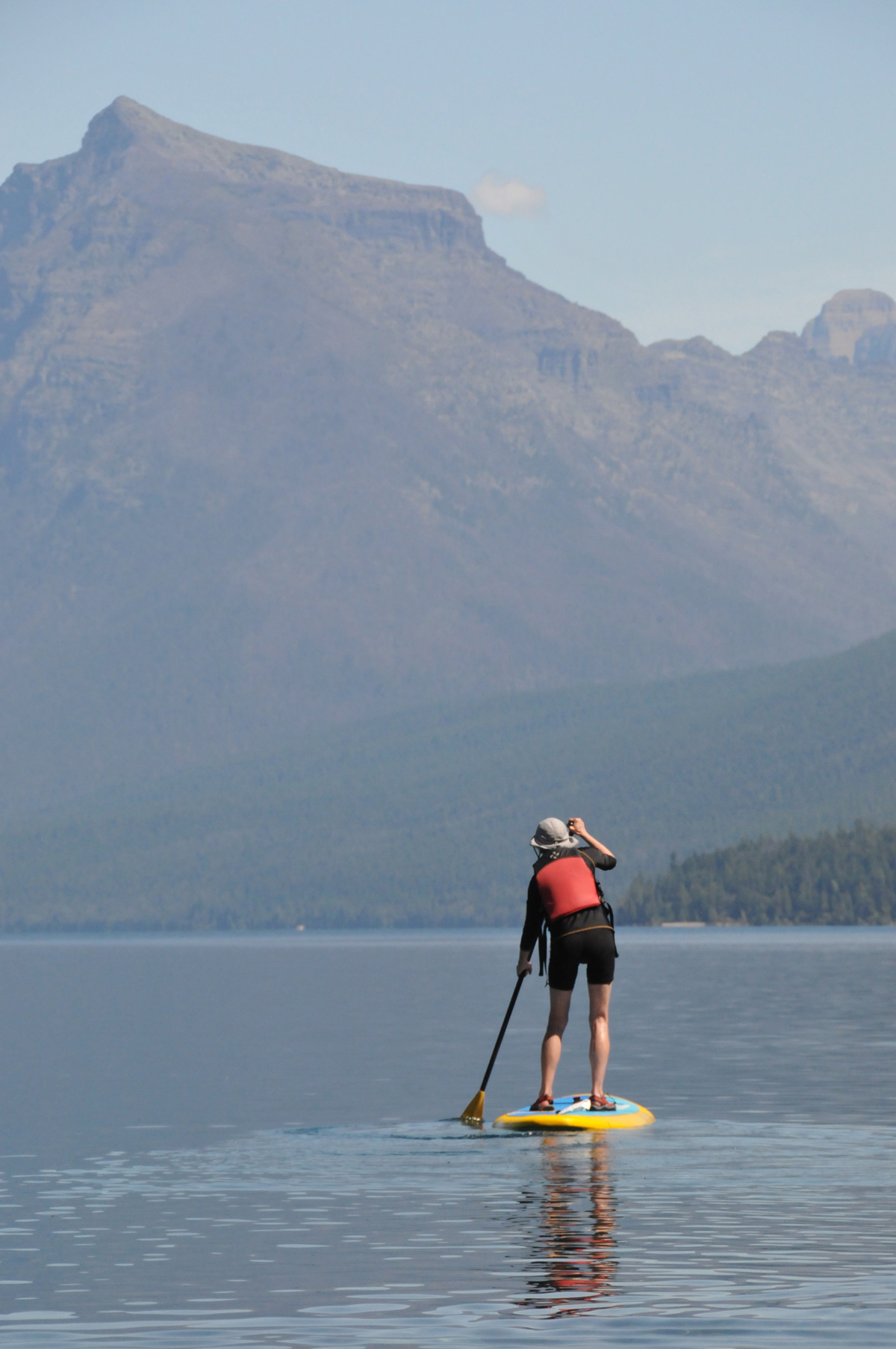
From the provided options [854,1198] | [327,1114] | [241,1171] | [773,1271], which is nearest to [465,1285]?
[773,1271]

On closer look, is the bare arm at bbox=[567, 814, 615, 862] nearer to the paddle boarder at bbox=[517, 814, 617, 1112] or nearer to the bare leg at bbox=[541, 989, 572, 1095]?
the paddle boarder at bbox=[517, 814, 617, 1112]

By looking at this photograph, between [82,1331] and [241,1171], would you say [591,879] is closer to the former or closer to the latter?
[241,1171]

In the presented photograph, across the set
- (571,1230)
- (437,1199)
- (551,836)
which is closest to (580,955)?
(551,836)

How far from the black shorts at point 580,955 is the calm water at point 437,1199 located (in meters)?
2.65

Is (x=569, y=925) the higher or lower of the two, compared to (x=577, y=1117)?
higher

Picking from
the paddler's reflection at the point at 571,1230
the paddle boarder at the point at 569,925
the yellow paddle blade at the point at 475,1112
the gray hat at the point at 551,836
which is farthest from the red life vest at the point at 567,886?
the yellow paddle blade at the point at 475,1112

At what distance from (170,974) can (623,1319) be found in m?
152

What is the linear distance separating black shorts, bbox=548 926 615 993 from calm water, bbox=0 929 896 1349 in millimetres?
2649

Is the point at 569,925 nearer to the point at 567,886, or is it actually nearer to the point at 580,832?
the point at 567,886

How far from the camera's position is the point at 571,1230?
31.5m

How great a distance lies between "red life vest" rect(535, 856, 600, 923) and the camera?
41312mm

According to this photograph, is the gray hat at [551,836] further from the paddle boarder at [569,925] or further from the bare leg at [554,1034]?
the bare leg at [554,1034]

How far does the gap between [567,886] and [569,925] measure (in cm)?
63

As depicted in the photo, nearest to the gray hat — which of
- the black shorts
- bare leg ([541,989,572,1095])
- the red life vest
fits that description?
the red life vest
